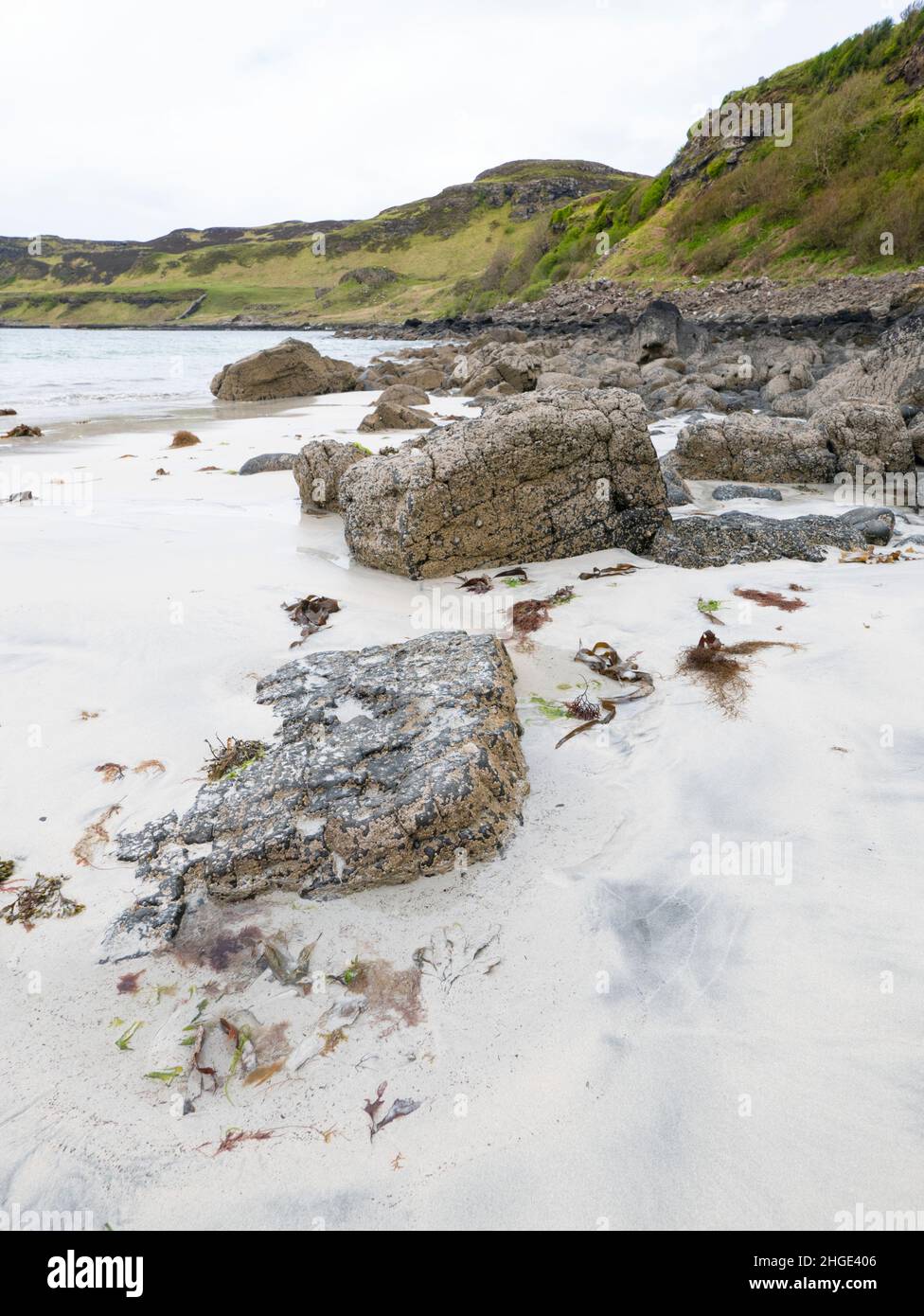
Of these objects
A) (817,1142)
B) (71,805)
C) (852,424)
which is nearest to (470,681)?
(71,805)

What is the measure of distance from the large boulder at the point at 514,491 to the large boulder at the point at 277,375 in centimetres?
1272

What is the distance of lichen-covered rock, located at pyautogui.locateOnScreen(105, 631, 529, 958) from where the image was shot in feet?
7.36

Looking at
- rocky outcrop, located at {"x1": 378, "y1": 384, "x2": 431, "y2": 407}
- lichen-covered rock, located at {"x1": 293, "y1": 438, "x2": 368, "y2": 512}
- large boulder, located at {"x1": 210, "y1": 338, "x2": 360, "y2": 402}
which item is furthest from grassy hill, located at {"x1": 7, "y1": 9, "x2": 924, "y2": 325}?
lichen-covered rock, located at {"x1": 293, "y1": 438, "x2": 368, "y2": 512}

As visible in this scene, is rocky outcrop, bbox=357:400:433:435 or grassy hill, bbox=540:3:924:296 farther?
grassy hill, bbox=540:3:924:296

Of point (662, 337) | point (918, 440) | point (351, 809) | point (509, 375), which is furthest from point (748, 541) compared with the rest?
point (662, 337)

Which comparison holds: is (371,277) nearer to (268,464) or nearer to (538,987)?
(268,464)

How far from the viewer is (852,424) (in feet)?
24.0

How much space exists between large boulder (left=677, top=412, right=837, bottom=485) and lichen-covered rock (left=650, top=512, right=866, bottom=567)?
84.5 inches

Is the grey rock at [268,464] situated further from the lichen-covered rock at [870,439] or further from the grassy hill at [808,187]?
the grassy hill at [808,187]

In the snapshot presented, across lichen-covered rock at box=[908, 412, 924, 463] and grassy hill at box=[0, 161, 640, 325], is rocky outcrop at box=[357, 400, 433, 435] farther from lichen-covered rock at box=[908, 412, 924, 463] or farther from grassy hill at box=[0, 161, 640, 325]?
grassy hill at box=[0, 161, 640, 325]

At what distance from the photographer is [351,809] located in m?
2.35

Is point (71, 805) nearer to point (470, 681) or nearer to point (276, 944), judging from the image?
point (276, 944)

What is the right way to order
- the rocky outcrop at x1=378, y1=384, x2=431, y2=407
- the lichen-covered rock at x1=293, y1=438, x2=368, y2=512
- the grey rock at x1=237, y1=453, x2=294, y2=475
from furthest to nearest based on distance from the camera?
the rocky outcrop at x1=378, y1=384, x2=431, y2=407 → the grey rock at x1=237, y1=453, x2=294, y2=475 → the lichen-covered rock at x1=293, y1=438, x2=368, y2=512

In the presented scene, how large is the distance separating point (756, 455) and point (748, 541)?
9.27ft
